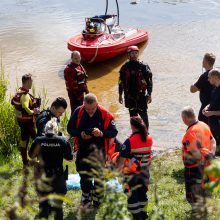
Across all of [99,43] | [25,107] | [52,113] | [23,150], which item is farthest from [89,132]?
[99,43]

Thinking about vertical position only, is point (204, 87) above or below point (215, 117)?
above

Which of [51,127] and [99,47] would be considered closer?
[51,127]

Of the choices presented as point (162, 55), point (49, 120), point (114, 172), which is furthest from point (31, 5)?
point (114, 172)

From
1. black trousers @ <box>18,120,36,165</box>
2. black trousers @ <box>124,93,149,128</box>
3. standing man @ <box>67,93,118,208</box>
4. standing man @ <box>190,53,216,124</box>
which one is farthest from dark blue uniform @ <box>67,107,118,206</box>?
black trousers @ <box>124,93,149,128</box>

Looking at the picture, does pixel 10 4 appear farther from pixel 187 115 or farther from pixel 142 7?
pixel 187 115

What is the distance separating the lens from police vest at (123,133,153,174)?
4.94m

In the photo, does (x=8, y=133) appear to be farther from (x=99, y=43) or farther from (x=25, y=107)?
(x=99, y=43)

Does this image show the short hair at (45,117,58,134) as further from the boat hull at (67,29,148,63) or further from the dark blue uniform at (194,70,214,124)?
the boat hull at (67,29,148,63)

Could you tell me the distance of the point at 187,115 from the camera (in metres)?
5.09

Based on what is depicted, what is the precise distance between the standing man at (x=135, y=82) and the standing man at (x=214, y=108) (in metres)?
1.45

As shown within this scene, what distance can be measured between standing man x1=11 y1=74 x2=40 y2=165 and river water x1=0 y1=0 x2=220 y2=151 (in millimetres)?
2486

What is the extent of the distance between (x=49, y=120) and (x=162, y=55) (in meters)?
11.4

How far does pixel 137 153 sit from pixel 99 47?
9.47 metres

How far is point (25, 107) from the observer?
259 inches
